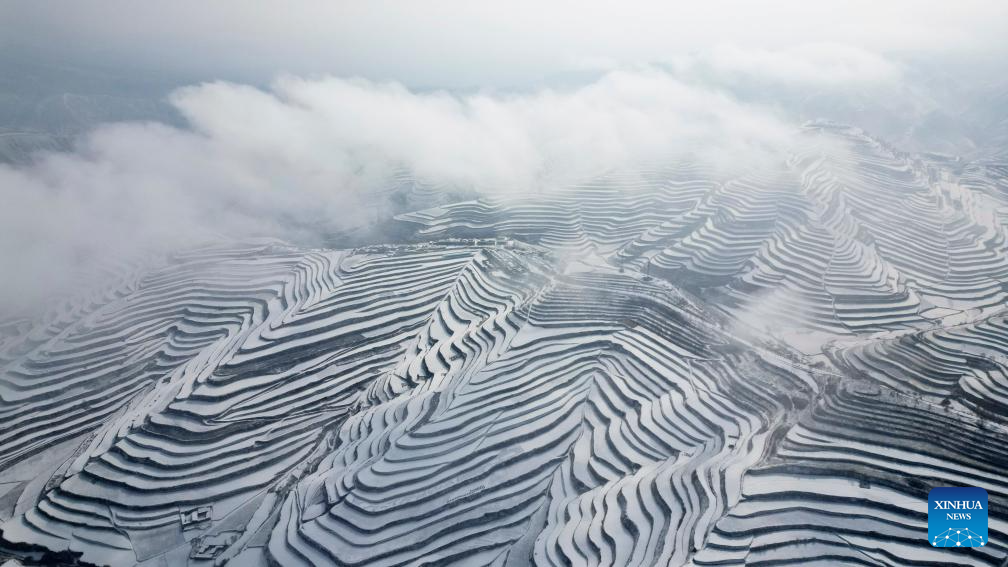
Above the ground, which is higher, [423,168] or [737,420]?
[423,168]

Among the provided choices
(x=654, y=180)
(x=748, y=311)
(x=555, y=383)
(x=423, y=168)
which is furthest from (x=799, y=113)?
(x=555, y=383)

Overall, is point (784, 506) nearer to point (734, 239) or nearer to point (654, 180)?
point (734, 239)

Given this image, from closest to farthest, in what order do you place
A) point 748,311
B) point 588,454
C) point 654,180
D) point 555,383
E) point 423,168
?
point 588,454 → point 555,383 → point 748,311 → point 654,180 → point 423,168

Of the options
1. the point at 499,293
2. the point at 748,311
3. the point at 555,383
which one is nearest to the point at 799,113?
the point at 748,311

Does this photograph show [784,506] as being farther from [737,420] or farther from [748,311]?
[748,311]

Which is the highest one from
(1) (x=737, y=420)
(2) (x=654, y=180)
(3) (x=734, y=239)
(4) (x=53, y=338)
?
(2) (x=654, y=180)

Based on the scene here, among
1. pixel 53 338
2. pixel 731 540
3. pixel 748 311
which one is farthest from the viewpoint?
pixel 748 311

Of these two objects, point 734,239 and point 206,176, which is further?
point 206,176
